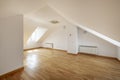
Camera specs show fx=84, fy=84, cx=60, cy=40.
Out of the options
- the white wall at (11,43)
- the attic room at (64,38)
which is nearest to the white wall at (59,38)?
the attic room at (64,38)

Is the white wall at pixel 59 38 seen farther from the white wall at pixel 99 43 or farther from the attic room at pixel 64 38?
the white wall at pixel 99 43


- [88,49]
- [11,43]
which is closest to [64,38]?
[88,49]

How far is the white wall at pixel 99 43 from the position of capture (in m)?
4.45

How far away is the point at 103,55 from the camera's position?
4.77 metres

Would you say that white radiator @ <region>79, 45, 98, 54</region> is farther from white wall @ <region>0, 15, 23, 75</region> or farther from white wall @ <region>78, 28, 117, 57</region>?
white wall @ <region>0, 15, 23, 75</region>

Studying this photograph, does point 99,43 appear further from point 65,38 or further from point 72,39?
point 65,38

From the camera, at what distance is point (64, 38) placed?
639 cm

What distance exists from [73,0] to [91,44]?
3.92 meters

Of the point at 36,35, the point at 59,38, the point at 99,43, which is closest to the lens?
the point at 99,43

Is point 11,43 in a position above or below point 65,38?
below

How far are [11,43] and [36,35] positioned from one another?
4637 mm

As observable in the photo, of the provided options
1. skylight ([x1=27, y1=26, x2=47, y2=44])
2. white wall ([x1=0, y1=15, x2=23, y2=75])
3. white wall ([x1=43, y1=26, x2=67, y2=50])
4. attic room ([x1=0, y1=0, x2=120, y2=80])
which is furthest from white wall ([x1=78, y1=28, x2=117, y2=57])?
white wall ([x1=0, y1=15, x2=23, y2=75])

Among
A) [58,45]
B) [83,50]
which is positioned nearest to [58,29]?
[58,45]

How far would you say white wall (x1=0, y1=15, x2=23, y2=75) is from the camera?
2.52 meters
